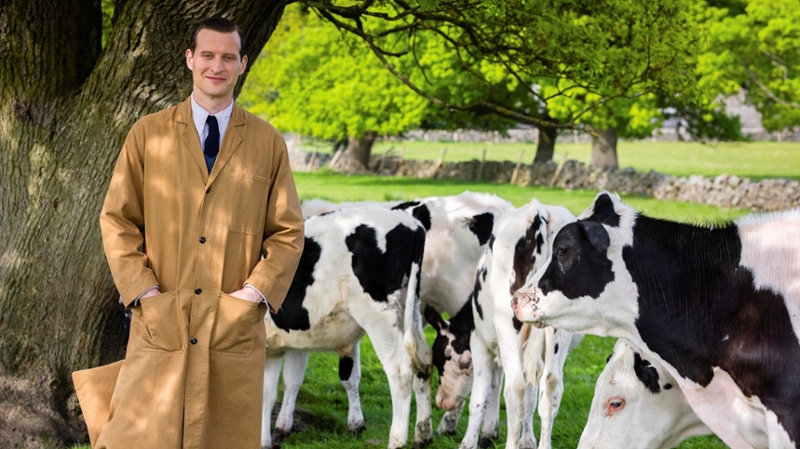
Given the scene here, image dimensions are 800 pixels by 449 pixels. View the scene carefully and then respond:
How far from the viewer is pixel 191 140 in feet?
14.0

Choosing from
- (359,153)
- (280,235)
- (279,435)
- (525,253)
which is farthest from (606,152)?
(280,235)

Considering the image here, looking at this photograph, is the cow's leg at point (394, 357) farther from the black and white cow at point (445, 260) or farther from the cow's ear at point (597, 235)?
the cow's ear at point (597, 235)

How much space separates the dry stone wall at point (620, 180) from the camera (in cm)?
2566

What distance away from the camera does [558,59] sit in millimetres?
8344

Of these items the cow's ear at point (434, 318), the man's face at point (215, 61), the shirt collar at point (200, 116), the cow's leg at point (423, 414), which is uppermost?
the man's face at point (215, 61)

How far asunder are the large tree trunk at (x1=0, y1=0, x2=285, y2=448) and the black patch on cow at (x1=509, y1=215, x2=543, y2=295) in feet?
7.98

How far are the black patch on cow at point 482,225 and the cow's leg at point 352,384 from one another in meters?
1.38

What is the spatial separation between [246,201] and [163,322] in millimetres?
673

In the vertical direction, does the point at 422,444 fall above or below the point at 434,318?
below

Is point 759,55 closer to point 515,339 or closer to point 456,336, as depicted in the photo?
point 456,336

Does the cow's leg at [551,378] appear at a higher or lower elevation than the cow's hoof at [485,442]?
higher

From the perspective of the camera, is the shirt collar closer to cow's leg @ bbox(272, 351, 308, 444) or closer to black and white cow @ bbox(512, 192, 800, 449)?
black and white cow @ bbox(512, 192, 800, 449)

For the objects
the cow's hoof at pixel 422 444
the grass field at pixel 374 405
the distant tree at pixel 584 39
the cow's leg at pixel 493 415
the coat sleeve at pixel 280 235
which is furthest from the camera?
the distant tree at pixel 584 39

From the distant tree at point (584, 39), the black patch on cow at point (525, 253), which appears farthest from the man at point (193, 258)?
the distant tree at point (584, 39)
